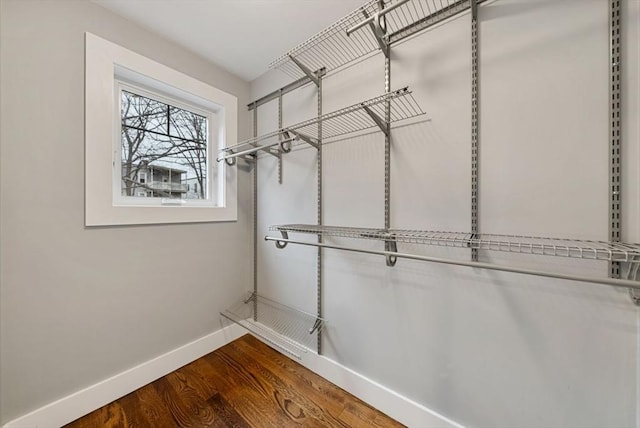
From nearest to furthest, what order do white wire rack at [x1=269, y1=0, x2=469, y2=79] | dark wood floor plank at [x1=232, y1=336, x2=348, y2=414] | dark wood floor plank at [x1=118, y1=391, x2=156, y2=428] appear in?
white wire rack at [x1=269, y1=0, x2=469, y2=79] → dark wood floor plank at [x1=118, y1=391, x2=156, y2=428] → dark wood floor plank at [x1=232, y1=336, x2=348, y2=414]

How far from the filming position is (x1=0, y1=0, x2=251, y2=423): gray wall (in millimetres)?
1081

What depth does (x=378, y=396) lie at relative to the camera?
4.30 feet

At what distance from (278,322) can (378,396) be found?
2.88 feet

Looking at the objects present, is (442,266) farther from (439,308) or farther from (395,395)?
(395,395)

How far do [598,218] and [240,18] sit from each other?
1.95 m

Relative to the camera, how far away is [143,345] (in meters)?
1.51

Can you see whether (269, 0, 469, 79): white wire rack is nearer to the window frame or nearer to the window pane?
the window frame

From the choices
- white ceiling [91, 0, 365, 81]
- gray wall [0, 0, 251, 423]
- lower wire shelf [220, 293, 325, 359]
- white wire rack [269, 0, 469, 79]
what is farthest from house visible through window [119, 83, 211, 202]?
lower wire shelf [220, 293, 325, 359]

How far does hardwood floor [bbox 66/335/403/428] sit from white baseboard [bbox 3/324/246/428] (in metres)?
0.04

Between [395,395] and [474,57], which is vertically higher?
[474,57]

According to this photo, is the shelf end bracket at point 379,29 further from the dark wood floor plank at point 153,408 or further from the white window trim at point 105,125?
the dark wood floor plank at point 153,408

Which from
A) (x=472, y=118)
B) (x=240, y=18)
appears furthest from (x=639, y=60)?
(x=240, y=18)

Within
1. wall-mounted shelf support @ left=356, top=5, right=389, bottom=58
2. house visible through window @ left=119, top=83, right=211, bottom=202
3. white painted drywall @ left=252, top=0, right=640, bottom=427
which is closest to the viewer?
white painted drywall @ left=252, top=0, right=640, bottom=427

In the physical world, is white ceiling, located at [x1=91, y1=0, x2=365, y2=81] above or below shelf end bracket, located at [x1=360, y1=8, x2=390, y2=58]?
above
